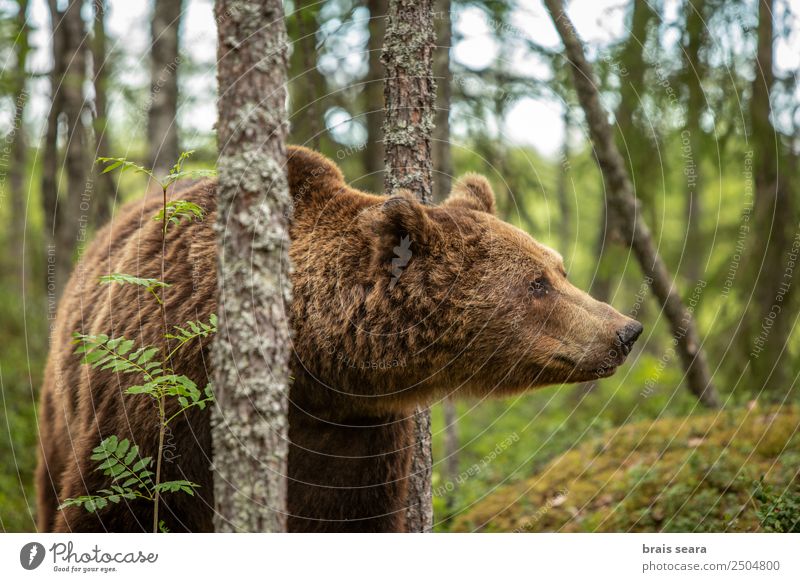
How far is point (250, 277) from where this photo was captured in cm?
307

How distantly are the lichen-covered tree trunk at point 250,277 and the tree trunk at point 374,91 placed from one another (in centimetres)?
565

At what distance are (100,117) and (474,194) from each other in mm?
6980

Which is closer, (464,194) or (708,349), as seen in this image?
(464,194)

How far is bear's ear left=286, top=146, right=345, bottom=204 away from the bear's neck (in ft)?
4.75

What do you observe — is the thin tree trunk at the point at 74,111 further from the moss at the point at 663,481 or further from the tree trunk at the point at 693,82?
the tree trunk at the point at 693,82

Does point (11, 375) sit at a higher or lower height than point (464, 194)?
lower

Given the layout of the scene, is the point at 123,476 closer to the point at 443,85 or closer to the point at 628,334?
the point at 628,334

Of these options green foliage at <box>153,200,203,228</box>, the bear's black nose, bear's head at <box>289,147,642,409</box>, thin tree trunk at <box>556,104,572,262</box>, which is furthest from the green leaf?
thin tree trunk at <box>556,104,572,262</box>

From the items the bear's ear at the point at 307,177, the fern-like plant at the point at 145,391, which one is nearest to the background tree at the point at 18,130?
the bear's ear at the point at 307,177
